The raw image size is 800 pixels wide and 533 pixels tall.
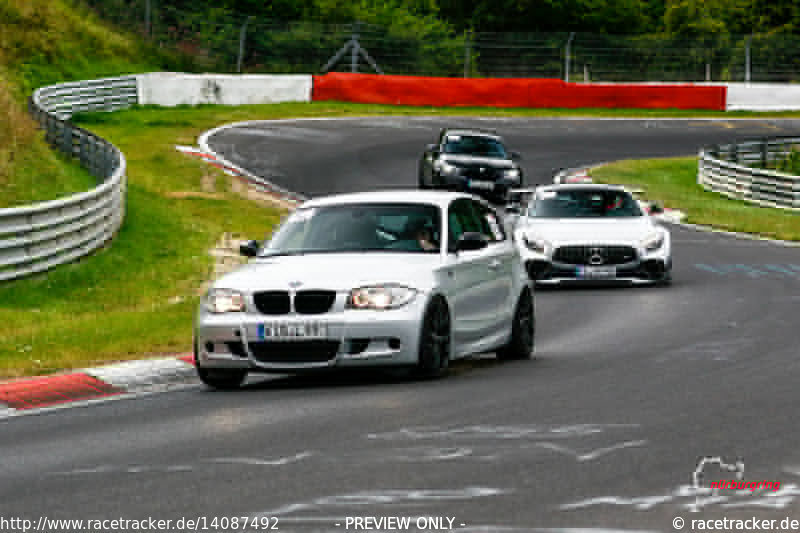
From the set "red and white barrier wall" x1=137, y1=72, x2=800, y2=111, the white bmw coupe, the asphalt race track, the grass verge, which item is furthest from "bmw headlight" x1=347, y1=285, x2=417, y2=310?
"red and white barrier wall" x1=137, y1=72, x2=800, y2=111

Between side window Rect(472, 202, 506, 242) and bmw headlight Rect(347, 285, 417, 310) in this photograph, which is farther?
side window Rect(472, 202, 506, 242)

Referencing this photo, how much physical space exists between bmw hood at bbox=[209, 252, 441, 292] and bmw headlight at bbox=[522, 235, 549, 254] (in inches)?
339

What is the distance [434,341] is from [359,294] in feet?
2.38

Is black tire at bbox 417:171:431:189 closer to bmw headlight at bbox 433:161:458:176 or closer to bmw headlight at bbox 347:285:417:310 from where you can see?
bmw headlight at bbox 433:161:458:176

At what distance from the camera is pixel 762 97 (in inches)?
2298

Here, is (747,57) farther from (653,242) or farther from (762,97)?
(653,242)

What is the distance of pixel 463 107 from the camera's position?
54938 mm

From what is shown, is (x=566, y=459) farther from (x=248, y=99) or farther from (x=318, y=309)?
(x=248, y=99)

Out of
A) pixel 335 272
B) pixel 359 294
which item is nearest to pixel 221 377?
pixel 335 272

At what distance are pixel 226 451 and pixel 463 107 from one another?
4707 centimetres

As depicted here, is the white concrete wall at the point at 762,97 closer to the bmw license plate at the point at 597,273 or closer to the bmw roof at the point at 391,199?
the bmw license plate at the point at 597,273

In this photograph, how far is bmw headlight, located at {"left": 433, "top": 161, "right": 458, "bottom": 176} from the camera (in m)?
31.4

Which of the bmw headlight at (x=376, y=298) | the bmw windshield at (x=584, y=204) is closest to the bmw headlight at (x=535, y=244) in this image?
the bmw windshield at (x=584, y=204)

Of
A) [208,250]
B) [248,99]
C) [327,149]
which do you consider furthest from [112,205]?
[248,99]
